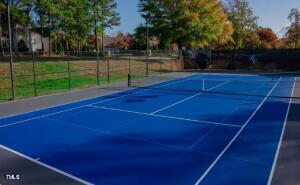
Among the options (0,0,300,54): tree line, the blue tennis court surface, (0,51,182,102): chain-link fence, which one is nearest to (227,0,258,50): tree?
(0,0,300,54): tree line

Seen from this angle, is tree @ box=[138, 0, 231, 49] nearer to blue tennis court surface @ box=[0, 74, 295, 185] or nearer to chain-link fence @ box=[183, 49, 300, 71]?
chain-link fence @ box=[183, 49, 300, 71]

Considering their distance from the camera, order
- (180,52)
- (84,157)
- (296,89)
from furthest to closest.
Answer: (180,52)
(296,89)
(84,157)

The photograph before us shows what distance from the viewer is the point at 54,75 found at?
27.3 metres

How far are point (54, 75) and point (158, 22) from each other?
764 inches

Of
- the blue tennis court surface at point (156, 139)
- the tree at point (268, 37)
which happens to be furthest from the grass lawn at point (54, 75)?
the tree at point (268, 37)

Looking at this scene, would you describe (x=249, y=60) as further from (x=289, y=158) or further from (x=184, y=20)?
(x=289, y=158)

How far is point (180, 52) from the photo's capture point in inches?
1609

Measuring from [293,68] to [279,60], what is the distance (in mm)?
2574

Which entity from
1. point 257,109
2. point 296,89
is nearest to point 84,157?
point 257,109

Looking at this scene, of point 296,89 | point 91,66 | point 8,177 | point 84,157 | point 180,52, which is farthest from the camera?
point 180,52

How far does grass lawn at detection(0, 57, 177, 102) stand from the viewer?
22555 mm

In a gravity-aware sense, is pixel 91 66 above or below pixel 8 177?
above

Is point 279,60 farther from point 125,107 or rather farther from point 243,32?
point 125,107

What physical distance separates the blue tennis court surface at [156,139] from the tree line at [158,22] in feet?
59.8
